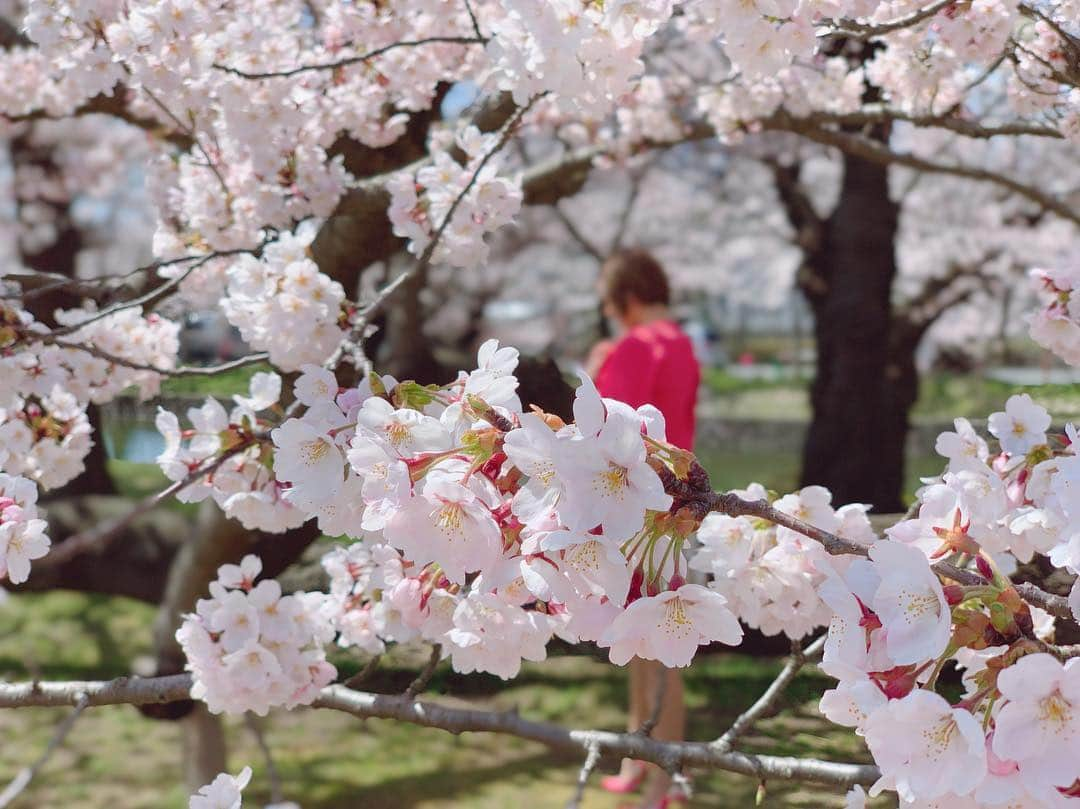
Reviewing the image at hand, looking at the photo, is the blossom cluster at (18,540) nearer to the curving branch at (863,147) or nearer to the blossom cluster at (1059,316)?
the blossom cluster at (1059,316)

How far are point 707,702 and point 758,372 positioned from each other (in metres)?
16.3

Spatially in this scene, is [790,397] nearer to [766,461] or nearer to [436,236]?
[766,461]

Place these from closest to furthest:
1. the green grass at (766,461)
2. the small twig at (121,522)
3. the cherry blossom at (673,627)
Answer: the cherry blossom at (673,627)
the small twig at (121,522)
the green grass at (766,461)

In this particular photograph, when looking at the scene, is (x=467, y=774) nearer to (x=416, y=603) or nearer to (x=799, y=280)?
(x=416, y=603)

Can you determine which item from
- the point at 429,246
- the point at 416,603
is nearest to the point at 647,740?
the point at 416,603

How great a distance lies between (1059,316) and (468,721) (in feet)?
3.97

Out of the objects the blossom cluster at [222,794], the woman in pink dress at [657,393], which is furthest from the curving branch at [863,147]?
the blossom cluster at [222,794]

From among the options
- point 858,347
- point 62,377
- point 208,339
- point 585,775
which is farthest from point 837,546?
point 208,339

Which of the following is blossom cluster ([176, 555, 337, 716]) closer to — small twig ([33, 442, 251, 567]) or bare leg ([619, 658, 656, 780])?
small twig ([33, 442, 251, 567])

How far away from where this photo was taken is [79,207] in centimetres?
1196

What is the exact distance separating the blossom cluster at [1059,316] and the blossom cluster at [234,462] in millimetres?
1317

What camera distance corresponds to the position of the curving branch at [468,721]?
1.47m

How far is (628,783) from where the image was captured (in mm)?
3508

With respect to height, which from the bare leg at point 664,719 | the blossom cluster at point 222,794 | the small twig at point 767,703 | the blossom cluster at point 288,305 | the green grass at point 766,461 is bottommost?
the bare leg at point 664,719
